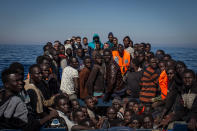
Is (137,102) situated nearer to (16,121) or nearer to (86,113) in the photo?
(86,113)

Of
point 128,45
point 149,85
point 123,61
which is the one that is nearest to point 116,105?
point 149,85

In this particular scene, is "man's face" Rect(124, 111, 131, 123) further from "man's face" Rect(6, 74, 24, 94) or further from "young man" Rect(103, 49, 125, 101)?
"man's face" Rect(6, 74, 24, 94)

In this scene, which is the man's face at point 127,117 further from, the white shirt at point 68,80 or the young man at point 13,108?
the young man at point 13,108

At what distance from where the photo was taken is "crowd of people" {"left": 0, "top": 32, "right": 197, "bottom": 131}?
279 cm

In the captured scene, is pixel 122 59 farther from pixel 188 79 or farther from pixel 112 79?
pixel 188 79

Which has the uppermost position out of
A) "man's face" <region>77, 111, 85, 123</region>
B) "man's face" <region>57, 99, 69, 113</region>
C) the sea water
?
"man's face" <region>57, 99, 69, 113</region>

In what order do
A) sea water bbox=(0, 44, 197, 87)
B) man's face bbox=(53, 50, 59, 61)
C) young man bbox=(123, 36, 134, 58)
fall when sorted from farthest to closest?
sea water bbox=(0, 44, 197, 87), young man bbox=(123, 36, 134, 58), man's face bbox=(53, 50, 59, 61)

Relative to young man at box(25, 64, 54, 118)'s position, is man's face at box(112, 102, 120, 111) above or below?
below

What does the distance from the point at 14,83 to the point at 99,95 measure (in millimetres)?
2196

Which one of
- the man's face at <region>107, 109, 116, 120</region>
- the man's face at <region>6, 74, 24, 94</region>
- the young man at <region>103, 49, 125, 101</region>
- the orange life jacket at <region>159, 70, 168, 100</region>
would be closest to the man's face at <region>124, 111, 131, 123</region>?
the man's face at <region>107, 109, 116, 120</region>

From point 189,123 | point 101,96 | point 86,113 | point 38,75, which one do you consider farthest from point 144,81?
point 38,75

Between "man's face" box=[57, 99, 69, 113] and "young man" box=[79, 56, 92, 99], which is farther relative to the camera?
"young man" box=[79, 56, 92, 99]

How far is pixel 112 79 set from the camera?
4621 mm

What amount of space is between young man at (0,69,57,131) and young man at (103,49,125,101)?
2.11 m
